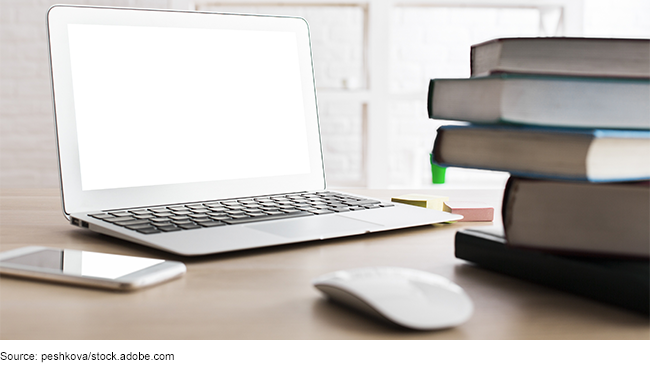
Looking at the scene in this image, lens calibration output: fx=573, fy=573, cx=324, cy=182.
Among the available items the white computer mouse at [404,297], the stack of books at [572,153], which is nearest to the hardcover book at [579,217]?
the stack of books at [572,153]

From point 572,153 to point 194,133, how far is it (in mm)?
550

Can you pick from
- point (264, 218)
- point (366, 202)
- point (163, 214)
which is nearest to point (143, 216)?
point (163, 214)

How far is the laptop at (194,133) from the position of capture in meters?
0.67

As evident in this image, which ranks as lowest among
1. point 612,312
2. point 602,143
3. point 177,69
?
point 612,312

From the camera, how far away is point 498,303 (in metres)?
0.43

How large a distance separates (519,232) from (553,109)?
101mm

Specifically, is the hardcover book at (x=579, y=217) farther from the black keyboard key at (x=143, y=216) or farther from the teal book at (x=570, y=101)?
the black keyboard key at (x=143, y=216)

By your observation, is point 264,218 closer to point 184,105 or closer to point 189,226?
point 189,226

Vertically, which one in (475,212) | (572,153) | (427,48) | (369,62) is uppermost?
(427,48)

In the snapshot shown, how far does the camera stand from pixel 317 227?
65cm

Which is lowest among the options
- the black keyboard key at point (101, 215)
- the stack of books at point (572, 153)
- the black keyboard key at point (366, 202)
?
the black keyboard key at point (366, 202)

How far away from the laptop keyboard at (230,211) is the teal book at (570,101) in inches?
13.1
